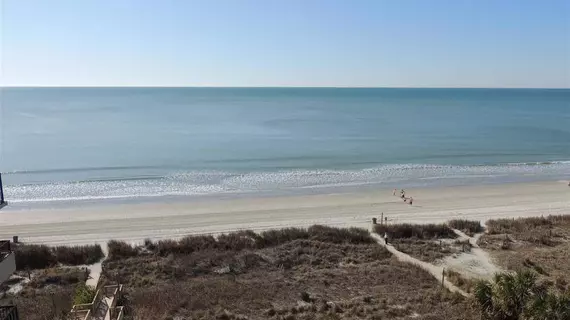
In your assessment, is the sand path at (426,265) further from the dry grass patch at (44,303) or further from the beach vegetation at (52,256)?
the beach vegetation at (52,256)

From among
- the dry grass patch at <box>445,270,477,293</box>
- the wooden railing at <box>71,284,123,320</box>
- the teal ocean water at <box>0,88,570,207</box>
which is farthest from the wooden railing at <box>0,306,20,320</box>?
the teal ocean water at <box>0,88,570,207</box>

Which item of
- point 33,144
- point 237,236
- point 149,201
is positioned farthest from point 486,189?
point 33,144

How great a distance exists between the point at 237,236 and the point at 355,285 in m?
7.38

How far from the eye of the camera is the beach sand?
25500mm

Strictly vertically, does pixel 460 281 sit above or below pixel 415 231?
below

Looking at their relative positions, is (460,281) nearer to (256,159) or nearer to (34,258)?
(34,258)

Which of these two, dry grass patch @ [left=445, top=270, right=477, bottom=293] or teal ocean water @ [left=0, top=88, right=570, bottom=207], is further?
teal ocean water @ [left=0, top=88, right=570, bottom=207]

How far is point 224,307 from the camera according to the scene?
15.2m

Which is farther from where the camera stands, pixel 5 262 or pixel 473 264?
pixel 473 264

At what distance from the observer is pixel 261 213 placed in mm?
29281

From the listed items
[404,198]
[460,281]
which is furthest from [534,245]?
[404,198]

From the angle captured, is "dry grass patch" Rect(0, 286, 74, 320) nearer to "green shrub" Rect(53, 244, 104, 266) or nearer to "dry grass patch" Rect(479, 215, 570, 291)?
"green shrub" Rect(53, 244, 104, 266)

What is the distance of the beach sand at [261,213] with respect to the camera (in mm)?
25500

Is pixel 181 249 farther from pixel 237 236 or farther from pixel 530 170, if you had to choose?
pixel 530 170
